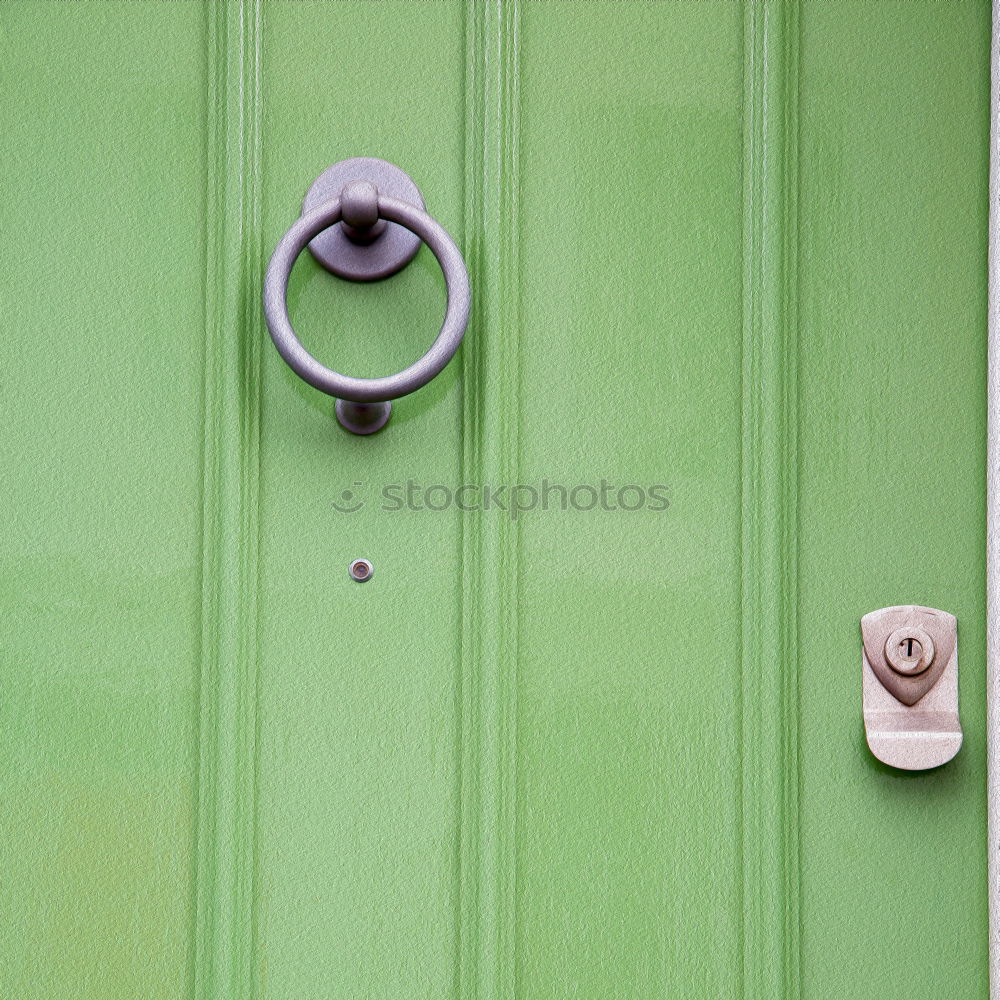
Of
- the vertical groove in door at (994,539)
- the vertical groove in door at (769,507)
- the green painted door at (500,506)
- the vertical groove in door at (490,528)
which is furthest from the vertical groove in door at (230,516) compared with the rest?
the vertical groove in door at (994,539)

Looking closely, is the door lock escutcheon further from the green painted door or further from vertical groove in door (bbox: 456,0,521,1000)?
vertical groove in door (bbox: 456,0,521,1000)

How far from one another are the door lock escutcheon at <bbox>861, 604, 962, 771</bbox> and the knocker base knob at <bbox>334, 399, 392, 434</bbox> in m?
0.36

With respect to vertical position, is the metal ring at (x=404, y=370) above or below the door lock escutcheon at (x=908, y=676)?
above

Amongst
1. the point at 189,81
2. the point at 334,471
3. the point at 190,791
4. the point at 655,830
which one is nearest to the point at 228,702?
the point at 190,791

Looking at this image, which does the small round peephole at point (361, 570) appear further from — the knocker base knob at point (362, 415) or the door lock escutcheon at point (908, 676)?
the door lock escutcheon at point (908, 676)

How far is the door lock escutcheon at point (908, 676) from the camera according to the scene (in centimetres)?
74

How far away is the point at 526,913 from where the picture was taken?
739mm

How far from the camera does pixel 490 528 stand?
0.75 metres

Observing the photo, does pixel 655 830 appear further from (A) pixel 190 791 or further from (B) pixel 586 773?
(A) pixel 190 791

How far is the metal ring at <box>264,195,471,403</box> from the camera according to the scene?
2.22 ft

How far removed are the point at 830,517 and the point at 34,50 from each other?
647 mm

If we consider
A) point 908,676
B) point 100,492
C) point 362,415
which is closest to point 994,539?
point 908,676

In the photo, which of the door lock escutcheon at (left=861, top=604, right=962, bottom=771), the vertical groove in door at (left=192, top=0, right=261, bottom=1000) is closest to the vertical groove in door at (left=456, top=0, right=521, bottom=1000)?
the vertical groove in door at (left=192, top=0, right=261, bottom=1000)

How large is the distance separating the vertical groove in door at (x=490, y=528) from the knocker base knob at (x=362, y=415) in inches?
2.2
